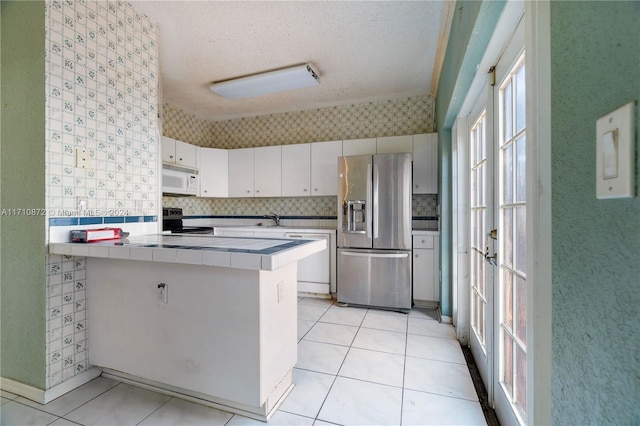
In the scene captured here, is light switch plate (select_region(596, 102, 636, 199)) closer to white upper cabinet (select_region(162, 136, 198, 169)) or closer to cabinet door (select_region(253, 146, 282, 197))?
cabinet door (select_region(253, 146, 282, 197))

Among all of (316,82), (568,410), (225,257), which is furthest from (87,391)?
(316,82)

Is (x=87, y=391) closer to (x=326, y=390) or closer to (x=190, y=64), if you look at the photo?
(x=326, y=390)

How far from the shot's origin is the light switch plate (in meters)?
0.39

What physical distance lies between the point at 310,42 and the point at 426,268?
266 centimetres

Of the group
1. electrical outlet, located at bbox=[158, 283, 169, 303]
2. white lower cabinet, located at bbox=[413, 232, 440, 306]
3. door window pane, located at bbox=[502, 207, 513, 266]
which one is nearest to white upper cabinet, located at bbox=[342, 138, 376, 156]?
white lower cabinet, located at bbox=[413, 232, 440, 306]

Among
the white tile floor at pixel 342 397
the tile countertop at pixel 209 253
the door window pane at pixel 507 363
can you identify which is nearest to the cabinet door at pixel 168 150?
the tile countertop at pixel 209 253

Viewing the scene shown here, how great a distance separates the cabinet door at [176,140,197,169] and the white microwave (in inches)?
3.2

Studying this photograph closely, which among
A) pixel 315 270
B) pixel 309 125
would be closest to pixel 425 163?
pixel 309 125

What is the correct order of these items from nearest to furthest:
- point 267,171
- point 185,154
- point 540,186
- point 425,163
Result: point 540,186 → point 425,163 → point 185,154 → point 267,171

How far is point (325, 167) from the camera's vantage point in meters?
3.89

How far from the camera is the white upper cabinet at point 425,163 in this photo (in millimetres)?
3430

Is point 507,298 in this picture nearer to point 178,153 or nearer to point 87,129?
point 87,129

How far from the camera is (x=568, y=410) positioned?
546 mm

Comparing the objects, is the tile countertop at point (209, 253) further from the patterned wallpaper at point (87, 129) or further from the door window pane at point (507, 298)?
the door window pane at point (507, 298)
